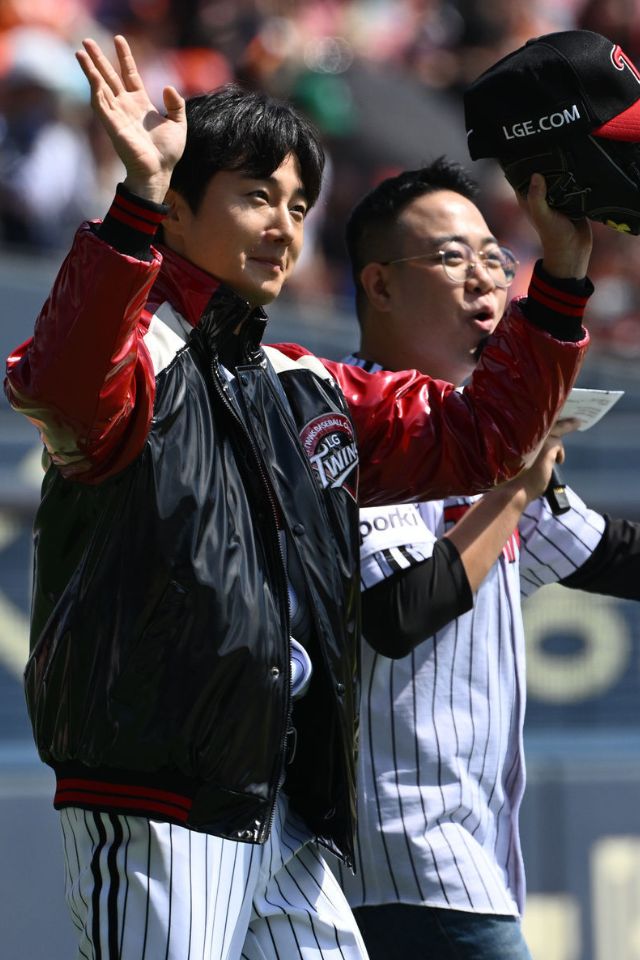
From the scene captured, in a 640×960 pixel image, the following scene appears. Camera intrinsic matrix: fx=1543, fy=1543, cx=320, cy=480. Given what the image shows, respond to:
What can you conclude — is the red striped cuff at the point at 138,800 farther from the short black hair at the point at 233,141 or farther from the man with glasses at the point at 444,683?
the short black hair at the point at 233,141

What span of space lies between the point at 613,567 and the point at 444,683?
54 cm

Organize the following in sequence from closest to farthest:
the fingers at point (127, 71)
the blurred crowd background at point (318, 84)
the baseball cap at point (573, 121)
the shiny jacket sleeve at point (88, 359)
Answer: the shiny jacket sleeve at point (88, 359)
the fingers at point (127, 71)
the baseball cap at point (573, 121)
the blurred crowd background at point (318, 84)

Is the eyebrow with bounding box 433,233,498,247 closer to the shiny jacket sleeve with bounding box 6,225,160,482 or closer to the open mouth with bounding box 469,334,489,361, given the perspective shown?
the open mouth with bounding box 469,334,489,361

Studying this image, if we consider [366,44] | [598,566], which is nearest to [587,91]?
[598,566]

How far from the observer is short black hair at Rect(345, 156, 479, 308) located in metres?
3.25

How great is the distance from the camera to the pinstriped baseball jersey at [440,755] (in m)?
2.85

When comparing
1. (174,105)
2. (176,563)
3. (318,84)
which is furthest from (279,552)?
A: (318,84)

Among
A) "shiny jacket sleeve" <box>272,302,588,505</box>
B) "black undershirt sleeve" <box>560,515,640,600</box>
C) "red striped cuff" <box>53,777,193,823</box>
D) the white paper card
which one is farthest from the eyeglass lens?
"red striped cuff" <box>53,777,193,823</box>

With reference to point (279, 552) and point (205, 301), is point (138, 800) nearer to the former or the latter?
point (279, 552)

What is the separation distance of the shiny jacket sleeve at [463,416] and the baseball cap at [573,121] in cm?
23

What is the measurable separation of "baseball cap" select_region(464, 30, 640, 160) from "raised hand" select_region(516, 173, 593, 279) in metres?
0.08

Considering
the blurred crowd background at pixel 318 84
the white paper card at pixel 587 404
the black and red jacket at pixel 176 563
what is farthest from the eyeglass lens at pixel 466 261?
the blurred crowd background at pixel 318 84

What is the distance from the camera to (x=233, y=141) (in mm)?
2410

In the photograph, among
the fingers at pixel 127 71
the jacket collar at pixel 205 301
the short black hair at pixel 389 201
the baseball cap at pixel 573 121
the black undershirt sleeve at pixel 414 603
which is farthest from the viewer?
the short black hair at pixel 389 201
